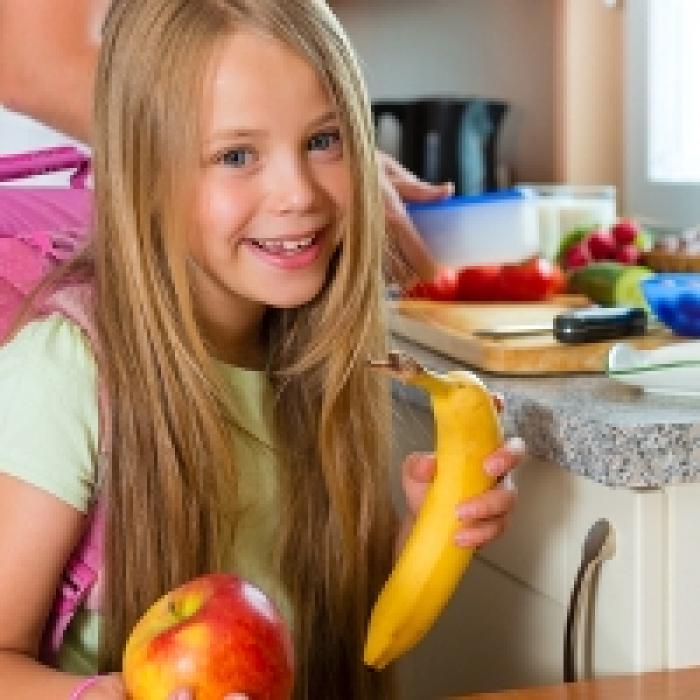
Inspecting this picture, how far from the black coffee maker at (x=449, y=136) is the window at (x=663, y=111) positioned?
0.22 m

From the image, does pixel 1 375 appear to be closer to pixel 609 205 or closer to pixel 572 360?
pixel 572 360

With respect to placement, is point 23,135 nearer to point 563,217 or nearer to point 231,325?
point 231,325

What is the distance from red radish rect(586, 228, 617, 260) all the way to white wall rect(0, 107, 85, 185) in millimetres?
651

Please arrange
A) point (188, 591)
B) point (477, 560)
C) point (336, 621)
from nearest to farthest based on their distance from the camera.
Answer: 1. point (188, 591)
2. point (336, 621)
3. point (477, 560)

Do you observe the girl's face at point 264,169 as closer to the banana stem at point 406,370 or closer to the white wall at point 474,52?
the banana stem at point 406,370

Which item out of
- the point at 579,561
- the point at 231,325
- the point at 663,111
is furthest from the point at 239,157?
the point at 663,111

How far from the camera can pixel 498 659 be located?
1.44m

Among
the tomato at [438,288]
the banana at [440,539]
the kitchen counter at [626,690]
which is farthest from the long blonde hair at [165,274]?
the tomato at [438,288]

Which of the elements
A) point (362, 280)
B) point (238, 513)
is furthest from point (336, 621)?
point (362, 280)

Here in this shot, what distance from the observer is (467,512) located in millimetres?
1222

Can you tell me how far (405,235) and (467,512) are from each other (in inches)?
25.5

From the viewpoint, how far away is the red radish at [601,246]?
194 centimetres

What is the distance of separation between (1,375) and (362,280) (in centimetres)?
29

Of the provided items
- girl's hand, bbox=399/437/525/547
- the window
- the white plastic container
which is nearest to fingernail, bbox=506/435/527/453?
girl's hand, bbox=399/437/525/547
